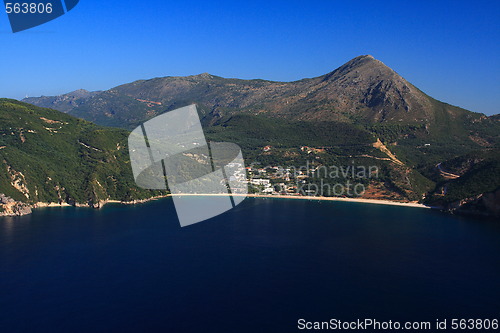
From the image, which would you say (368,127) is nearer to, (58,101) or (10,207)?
(10,207)

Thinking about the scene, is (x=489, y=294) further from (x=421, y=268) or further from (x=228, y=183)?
(x=228, y=183)

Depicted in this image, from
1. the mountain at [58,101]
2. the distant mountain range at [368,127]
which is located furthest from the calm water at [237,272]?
the mountain at [58,101]

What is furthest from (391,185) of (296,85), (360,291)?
(296,85)

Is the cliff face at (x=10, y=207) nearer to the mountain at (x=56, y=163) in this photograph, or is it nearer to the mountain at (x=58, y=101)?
the mountain at (x=56, y=163)

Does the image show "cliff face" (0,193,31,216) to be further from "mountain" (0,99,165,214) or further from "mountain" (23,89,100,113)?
"mountain" (23,89,100,113)

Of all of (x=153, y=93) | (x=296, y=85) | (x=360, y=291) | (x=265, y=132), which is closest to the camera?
(x=360, y=291)

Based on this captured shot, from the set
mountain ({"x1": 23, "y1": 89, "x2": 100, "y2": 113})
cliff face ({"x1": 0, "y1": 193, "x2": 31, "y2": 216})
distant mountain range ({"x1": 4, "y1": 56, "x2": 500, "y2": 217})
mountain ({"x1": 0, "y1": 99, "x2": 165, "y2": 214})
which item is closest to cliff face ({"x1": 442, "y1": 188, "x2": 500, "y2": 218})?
distant mountain range ({"x1": 4, "y1": 56, "x2": 500, "y2": 217})
